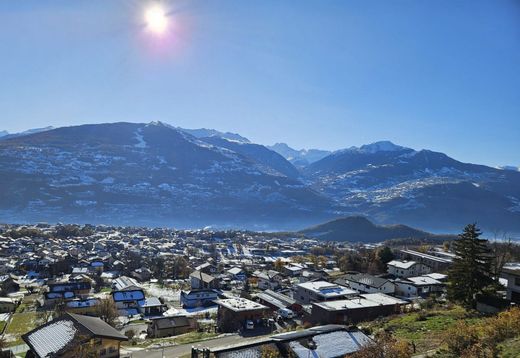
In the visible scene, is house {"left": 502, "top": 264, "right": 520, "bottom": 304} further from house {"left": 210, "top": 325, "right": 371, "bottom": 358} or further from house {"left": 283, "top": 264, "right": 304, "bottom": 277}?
house {"left": 283, "top": 264, "right": 304, "bottom": 277}

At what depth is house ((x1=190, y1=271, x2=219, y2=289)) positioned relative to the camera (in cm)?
6062

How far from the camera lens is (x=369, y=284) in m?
45.5

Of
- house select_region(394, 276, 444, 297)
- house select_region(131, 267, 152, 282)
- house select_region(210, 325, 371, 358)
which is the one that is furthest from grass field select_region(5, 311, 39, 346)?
house select_region(394, 276, 444, 297)

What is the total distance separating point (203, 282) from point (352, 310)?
3552 cm

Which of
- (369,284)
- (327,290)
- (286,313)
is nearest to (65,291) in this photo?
(286,313)

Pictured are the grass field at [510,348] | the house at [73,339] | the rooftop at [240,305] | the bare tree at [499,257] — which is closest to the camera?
the grass field at [510,348]

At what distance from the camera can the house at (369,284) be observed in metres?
44.3

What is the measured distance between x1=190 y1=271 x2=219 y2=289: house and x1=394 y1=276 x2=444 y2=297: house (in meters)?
27.2

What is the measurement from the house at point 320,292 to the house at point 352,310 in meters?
6.30

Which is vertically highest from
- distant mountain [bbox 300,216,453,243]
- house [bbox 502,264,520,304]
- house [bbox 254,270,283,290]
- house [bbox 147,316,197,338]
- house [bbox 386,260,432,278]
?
house [bbox 502,264,520,304]

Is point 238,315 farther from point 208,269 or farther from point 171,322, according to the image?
point 208,269

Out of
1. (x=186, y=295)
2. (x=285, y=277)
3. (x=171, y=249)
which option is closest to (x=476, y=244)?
(x=186, y=295)

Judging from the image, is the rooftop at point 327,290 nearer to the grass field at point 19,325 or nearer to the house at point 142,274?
the grass field at point 19,325

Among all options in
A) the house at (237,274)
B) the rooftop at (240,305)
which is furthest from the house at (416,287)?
the house at (237,274)
